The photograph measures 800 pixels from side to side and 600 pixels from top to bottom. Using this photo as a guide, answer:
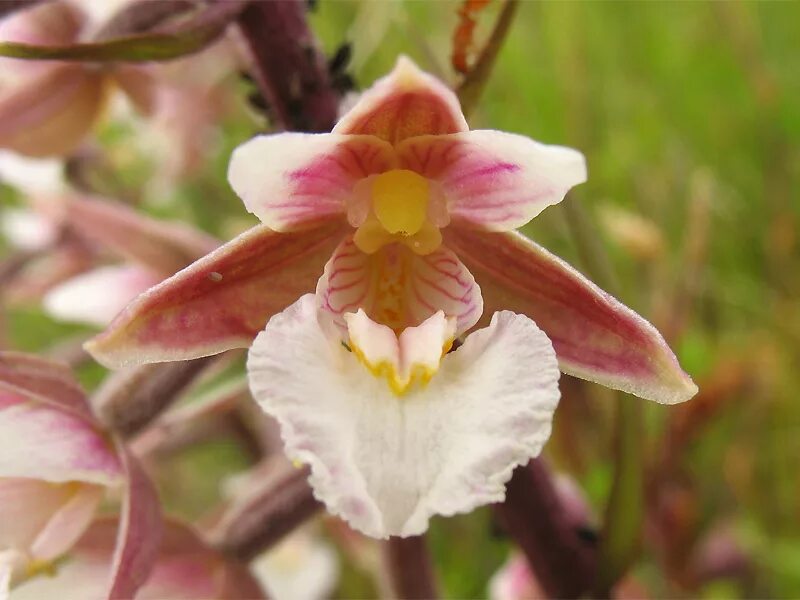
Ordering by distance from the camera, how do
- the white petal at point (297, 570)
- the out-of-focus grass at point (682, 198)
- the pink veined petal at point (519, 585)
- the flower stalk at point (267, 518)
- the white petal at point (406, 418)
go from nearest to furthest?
the white petal at point (406, 418) < the flower stalk at point (267, 518) < the pink veined petal at point (519, 585) < the white petal at point (297, 570) < the out-of-focus grass at point (682, 198)

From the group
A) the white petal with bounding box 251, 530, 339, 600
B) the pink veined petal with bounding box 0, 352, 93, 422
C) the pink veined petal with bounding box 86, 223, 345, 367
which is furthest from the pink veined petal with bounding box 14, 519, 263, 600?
the white petal with bounding box 251, 530, 339, 600

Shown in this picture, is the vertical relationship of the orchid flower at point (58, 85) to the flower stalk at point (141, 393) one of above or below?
above

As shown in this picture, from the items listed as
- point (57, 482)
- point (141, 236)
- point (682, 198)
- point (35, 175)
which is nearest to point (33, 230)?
point (35, 175)

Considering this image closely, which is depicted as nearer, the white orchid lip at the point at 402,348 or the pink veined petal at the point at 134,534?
the white orchid lip at the point at 402,348

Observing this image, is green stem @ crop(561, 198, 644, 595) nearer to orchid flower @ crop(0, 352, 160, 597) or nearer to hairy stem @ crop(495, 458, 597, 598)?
hairy stem @ crop(495, 458, 597, 598)

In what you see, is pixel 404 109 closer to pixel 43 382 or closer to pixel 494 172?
pixel 494 172

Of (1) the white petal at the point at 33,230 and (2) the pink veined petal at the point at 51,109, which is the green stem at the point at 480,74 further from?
(1) the white petal at the point at 33,230

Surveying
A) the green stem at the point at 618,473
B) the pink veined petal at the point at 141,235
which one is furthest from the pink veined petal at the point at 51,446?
the green stem at the point at 618,473
